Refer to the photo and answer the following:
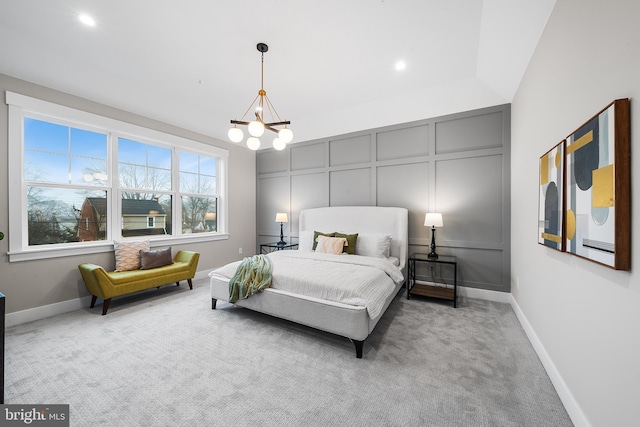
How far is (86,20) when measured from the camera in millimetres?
2281

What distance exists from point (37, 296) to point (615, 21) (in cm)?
547

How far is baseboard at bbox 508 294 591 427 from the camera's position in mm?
1415

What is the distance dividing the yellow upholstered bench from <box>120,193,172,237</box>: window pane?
29.2 inches

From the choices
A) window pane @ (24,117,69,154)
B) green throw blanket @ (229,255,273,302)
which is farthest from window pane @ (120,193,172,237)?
green throw blanket @ (229,255,273,302)

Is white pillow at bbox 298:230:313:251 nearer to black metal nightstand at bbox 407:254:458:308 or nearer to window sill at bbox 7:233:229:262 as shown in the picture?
black metal nightstand at bbox 407:254:458:308

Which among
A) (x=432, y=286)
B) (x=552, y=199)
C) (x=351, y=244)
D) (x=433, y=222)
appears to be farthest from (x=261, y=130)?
(x=432, y=286)

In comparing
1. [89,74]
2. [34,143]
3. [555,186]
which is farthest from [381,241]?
[34,143]

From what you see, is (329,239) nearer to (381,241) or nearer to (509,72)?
(381,241)

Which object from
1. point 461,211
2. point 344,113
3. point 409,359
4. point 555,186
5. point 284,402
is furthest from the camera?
point 344,113

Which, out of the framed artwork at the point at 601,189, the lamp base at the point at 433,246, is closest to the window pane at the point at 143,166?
the lamp base at the point at 433,246

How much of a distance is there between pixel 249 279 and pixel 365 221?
2.19 metres

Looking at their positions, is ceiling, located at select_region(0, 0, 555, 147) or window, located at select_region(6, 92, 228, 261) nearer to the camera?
ceiling, located at select_region(0, 0, 555, 147)

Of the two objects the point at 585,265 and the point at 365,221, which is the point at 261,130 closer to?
the point at 365,221

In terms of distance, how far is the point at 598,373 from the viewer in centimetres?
127
